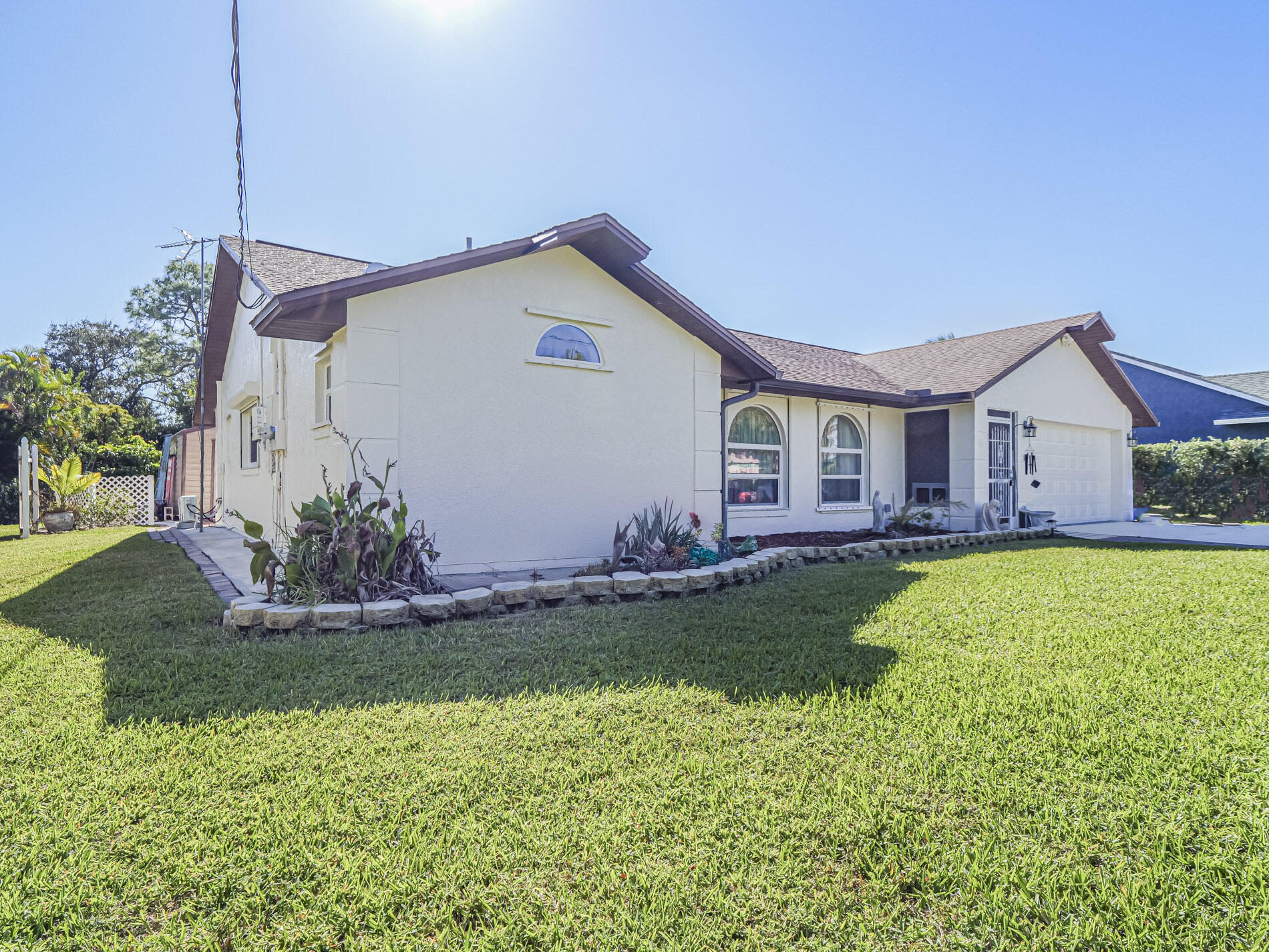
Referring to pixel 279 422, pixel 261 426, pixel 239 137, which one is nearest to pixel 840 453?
pixel 279 422

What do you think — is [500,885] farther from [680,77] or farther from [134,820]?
[680,77]

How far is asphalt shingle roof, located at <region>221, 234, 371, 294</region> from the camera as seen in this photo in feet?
A: 26.3

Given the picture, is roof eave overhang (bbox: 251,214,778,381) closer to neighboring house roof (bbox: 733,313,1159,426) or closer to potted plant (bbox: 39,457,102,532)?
neighboring house roof (bbox: 733,313,1159,426)

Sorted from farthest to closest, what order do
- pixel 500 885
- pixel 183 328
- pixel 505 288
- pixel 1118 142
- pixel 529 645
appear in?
1. pixel 183 328
2. pixel 1118 142
3. pixel 505 288
4. pixel 529 645
5. pixel 500 885

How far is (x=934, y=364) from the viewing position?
1464cm

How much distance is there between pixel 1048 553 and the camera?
9680 mm

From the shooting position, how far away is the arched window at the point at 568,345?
765 centimetres

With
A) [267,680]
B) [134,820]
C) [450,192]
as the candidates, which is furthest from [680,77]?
[134,820]

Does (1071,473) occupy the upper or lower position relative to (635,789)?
upper

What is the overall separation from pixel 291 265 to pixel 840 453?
946 centimetres

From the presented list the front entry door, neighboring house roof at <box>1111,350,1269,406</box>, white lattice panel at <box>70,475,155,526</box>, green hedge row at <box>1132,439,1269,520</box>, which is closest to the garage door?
the front entry door

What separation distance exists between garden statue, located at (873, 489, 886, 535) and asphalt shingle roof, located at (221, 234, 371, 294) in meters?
8.72

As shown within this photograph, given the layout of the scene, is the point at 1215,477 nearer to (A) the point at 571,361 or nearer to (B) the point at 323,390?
(A) the point at 571,361

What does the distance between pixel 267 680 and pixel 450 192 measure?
852cm
